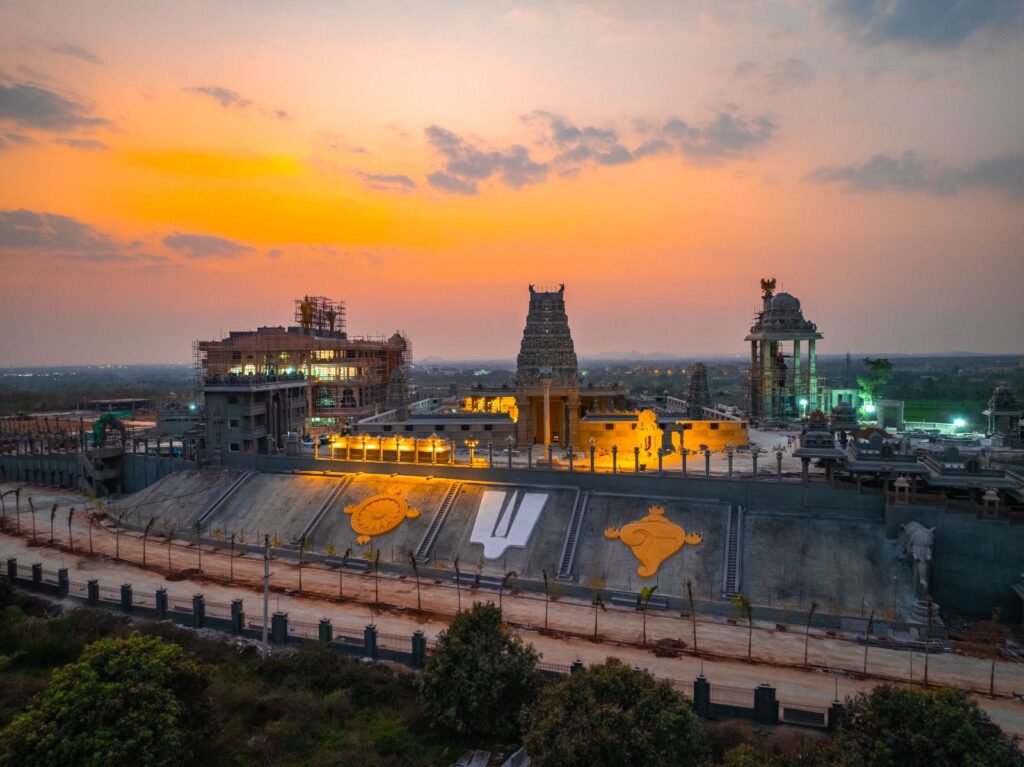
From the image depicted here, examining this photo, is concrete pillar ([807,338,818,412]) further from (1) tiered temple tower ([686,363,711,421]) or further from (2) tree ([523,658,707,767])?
(2) tree ([523,658,707,767])

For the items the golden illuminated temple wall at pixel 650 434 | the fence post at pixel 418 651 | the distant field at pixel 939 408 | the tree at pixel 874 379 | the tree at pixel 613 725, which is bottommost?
the fence post at pixel 418 651

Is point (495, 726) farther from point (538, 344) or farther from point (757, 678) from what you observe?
point (538, 344)

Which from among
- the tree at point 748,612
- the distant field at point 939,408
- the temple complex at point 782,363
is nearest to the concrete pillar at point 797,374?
the temple complex at point 782,363

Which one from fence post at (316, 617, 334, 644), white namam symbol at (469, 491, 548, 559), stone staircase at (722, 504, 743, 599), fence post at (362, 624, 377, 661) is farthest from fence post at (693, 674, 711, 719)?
white namam symbol at (469, 491, 548, 559)

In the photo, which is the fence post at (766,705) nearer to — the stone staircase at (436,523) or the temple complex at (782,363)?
the stone staircase at (436,523)

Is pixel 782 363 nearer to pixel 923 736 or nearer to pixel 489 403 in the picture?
pixel 489 403

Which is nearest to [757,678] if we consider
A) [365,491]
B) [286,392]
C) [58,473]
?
[365,491]
